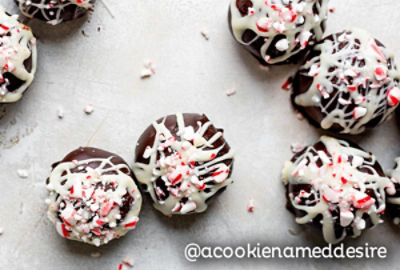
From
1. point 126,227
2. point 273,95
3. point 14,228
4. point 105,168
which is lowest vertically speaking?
point 14,228

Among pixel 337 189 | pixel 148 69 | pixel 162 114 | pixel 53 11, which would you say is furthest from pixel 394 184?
pixel 53 11

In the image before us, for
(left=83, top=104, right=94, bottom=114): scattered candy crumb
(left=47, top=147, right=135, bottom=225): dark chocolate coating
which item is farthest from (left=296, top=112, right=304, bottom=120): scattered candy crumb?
(left=83, top=104, right=94, bottom=114): scattered candy crumb

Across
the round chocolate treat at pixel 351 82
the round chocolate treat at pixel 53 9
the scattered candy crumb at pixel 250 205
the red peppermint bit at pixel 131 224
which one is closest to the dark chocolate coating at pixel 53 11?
the round chocolate treat at pixel 53 9

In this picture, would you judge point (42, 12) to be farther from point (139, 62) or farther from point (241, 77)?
point (241, 77)

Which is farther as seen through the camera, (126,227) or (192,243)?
(192,243)

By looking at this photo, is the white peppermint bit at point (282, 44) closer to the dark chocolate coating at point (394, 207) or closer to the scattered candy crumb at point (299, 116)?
the scattered candy crumb at point (299, 116)

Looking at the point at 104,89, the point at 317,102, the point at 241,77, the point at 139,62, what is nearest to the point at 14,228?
the point at 104,89
